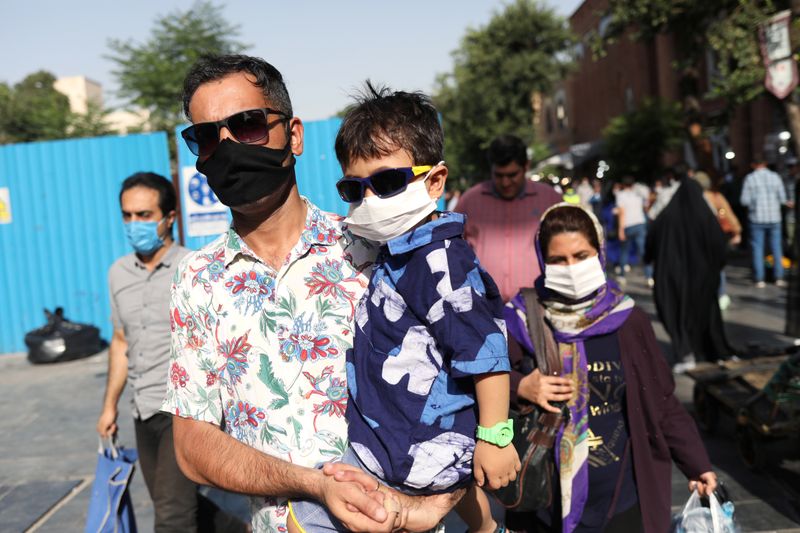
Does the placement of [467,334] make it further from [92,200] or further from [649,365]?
[92,200]

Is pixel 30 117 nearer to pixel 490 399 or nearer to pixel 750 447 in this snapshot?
pixel 750 447

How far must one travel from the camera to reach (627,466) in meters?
2.91

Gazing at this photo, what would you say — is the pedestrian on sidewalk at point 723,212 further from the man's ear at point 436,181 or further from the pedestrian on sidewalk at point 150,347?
the man's ear at point 436,181

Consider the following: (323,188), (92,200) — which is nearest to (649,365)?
(323,188)

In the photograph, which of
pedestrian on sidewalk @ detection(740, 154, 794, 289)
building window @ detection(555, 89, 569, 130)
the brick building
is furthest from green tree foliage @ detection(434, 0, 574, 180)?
pedestrian on sidewalk @ detection(740, 154, 794, 289)

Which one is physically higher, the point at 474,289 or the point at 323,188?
the point at 323,188

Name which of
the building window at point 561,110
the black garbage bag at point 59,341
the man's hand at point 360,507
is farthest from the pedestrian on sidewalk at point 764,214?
the building window at point 561,110

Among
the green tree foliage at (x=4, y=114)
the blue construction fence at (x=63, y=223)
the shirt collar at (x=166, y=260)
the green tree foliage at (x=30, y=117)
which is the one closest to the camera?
the shirt collar at (x=166, y=260)

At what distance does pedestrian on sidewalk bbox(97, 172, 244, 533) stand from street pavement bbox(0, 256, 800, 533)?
1.19 meters

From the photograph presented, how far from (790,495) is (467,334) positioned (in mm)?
3917

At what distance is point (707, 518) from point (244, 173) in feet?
6.91

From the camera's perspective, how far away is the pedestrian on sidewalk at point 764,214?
40.3ft

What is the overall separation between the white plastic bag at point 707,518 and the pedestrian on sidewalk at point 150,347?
7.38 ft

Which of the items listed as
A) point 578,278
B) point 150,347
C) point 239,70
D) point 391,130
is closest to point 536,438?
point 578,278
